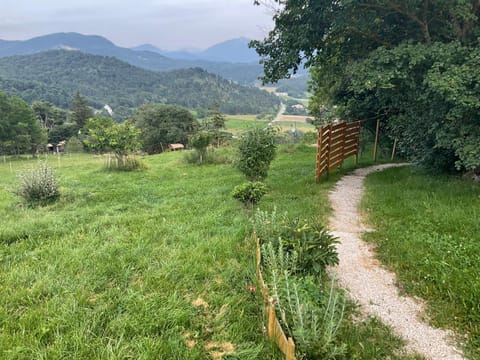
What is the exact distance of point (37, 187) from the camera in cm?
626

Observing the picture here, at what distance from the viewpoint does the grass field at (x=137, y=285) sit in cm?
224

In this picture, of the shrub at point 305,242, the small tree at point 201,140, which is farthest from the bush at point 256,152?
the small tree at point 201,140

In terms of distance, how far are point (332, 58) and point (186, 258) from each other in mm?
7741

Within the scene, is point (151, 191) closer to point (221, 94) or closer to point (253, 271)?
point (253, 271)

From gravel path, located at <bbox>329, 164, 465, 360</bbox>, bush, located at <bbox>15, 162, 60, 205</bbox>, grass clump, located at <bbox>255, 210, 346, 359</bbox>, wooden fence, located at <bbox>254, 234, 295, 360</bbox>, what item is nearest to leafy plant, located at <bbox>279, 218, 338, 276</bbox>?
grass clump, located at <bbox>255, 210, 346, 359</bbox>

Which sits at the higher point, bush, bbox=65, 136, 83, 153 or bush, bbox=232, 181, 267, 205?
bush, bbox=232, 181, 267, 205

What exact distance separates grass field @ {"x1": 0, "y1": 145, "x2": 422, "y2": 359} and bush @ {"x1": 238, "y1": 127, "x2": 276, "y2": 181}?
0.86 metres

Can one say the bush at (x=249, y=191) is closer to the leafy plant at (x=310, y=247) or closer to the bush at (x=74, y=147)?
the leafy plant at (x=310, y=247)

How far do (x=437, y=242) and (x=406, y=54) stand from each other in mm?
3956

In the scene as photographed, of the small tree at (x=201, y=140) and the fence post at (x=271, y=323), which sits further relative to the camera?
the small tree at (x=201, y=140)

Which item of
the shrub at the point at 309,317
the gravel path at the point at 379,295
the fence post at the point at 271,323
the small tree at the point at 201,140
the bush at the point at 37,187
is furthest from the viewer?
the small tree at the point at 201,140

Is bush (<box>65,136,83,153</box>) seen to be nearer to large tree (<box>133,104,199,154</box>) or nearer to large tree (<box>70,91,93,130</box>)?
large tree (<box>133,104,199,154</box>)

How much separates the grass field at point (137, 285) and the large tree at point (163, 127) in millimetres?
35316

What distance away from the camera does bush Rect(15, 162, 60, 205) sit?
6230 millimetres
